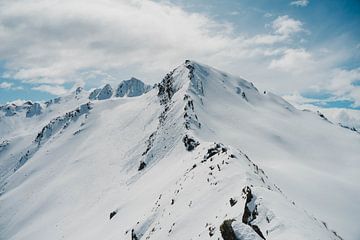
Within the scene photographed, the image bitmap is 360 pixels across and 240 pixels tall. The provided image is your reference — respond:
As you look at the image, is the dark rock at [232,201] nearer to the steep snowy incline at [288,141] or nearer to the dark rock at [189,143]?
the steep snowy incline at [288,141]

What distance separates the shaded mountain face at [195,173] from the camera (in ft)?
99.1

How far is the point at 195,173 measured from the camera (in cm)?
4634

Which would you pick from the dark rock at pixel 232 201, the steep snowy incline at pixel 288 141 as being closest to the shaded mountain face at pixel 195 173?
the dark rock at pixel 232 201

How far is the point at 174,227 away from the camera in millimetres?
33688

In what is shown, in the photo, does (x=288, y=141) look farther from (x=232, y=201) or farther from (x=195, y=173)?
(x=232, y=201)

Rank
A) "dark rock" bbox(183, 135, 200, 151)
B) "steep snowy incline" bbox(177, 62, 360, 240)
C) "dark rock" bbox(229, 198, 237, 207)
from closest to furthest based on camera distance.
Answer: "dark rock" bbox(229, 198, 237, 207)
"steep snowy incline" bbox(177, 62, 360, 240)
"dark rock" bbox(183, 135, 200, 151)

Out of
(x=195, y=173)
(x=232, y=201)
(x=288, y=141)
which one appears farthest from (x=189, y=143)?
(x=232, y=201)

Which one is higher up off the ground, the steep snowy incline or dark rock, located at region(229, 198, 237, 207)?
dark rock, located at region(229, 198, 237, 207)

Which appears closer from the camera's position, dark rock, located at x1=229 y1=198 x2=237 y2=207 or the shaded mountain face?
dark rock, located at x1=229 y1=198 x2=237 y2=207

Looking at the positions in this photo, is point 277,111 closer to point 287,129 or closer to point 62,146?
point 287,129

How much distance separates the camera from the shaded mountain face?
30.2m

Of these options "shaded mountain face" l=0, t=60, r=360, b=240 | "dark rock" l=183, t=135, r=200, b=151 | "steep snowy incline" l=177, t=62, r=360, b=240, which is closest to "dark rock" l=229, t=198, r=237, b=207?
"shaded mountain face" l=0, t=60, r=360, b=240

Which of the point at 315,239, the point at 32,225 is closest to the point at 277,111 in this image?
the point at 32,225

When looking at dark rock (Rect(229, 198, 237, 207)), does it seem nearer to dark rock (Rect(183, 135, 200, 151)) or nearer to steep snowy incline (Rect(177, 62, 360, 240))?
steep snowy incline (Rect(177, 62, 360, 240))
